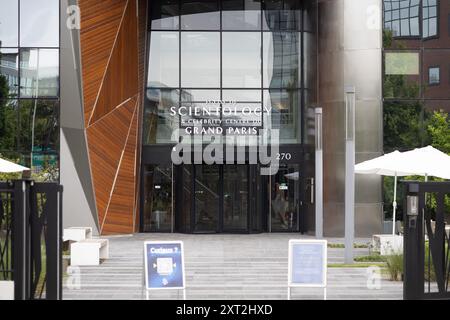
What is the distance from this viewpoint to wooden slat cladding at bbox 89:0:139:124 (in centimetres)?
2353

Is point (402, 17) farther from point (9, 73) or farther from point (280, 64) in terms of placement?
point (9, 73)

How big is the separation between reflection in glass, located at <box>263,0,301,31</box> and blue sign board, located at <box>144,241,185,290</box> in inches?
647

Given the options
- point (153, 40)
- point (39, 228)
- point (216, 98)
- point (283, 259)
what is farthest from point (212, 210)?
point (39, 228)

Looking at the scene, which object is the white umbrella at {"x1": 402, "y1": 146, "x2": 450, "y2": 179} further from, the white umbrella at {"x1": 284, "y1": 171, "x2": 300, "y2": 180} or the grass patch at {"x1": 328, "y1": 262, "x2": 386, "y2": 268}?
the white umbrella at {"x1": 284, "y1": 171, "x2": 300, "y2": 180}

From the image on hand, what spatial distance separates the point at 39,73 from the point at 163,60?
15.6 ft

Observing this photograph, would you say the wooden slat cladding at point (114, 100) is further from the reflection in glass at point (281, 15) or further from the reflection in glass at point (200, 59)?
the reflection in glass at point (281, 15)

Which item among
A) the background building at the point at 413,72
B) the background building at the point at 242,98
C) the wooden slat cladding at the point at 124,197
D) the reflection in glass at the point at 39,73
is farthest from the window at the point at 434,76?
the reflection in glass at the point at 39,73

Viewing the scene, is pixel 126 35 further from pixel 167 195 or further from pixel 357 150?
pixel 357 150

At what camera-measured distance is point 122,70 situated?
972 inches

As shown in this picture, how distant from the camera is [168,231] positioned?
26.8 m

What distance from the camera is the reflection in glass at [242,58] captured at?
88.0 feet

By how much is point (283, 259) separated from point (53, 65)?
9622 millimetres

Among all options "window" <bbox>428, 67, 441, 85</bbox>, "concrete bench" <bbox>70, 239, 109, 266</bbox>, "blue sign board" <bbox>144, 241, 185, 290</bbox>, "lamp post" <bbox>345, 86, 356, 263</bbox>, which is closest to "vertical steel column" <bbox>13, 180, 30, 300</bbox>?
"blue sign board" <bbox>144, 241, 185, 290</bbox>

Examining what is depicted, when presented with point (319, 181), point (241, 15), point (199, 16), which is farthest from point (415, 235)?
point (199, 16)
